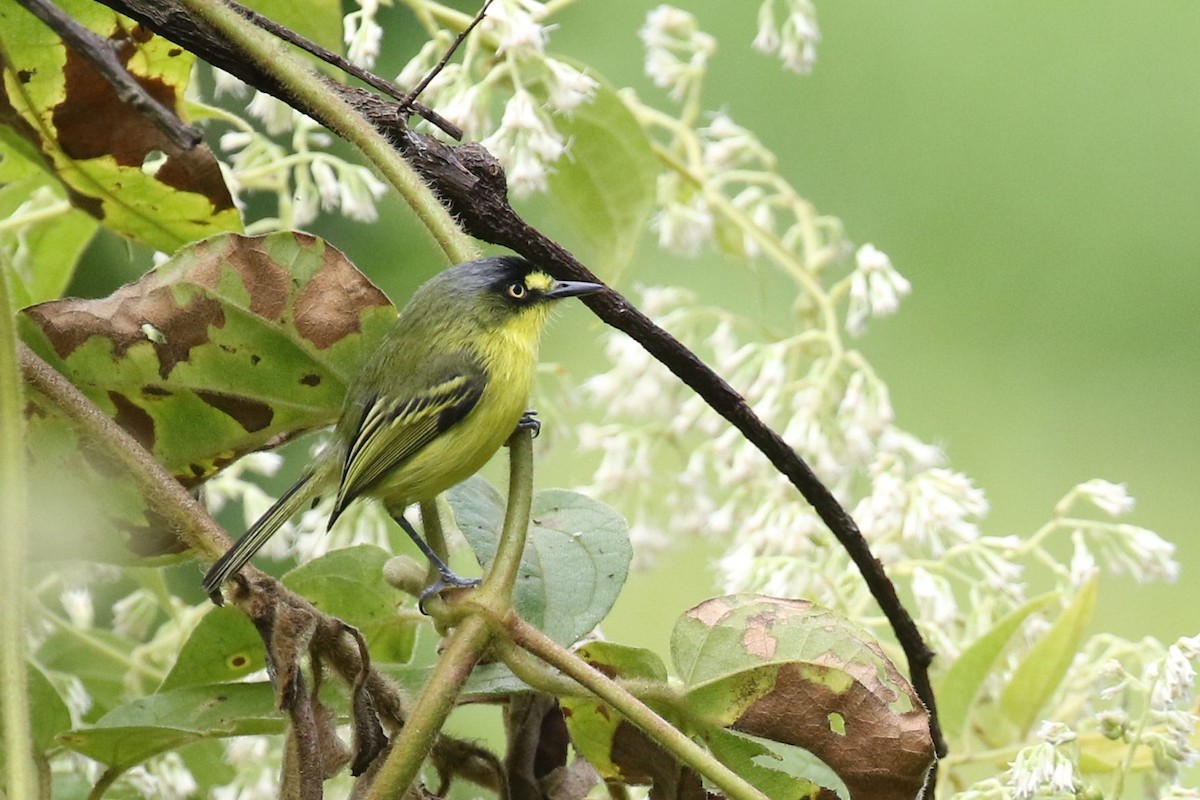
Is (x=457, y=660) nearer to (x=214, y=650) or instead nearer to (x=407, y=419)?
(x=214, y=650)

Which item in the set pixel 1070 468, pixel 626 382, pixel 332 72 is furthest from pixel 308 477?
pixel 1070 468

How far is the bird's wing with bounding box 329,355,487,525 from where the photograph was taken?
0.91 meters

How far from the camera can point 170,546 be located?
735mm

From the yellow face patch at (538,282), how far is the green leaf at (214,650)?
0.40 meters

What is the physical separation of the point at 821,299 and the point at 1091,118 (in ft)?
6.19

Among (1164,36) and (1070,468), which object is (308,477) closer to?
(1070,468)

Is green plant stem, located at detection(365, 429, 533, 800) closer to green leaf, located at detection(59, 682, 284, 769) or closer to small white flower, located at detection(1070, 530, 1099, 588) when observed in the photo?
green leaf, located at detection(59, 682, 284, 769)

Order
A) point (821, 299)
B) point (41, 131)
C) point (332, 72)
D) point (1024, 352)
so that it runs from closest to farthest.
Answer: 1. point (41, 131)
2. point (332, 72)
3. point (821, 299)
4. point (1024, 352)

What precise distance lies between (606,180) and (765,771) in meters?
0.58

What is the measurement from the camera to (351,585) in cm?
77

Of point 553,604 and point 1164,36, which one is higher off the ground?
point 1164,36

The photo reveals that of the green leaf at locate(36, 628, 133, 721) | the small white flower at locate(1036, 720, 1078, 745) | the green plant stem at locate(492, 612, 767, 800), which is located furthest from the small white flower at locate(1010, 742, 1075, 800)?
the green leaf at locate(36, 628, 133, 721)

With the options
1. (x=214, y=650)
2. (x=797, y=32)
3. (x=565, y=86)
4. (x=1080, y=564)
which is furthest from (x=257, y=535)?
(x=797, y=32)

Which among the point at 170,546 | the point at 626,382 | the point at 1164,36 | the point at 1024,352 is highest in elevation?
the point at 1164,36
